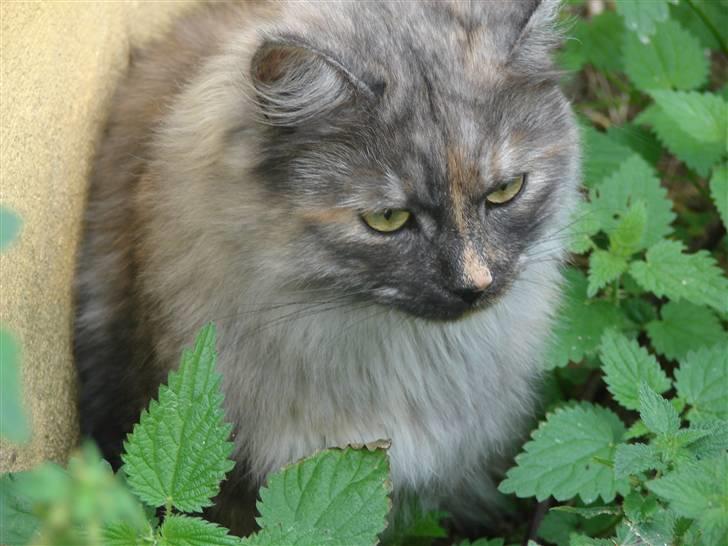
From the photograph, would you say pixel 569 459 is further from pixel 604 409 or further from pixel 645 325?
pixel 645 325

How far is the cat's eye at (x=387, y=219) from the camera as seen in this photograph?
189 cm

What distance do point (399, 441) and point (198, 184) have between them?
0.72 meters

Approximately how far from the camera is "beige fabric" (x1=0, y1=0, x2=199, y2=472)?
6.58ft

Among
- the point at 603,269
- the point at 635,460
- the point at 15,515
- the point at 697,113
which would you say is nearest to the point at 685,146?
the point at 697,113

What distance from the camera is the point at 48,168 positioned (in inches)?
87.3

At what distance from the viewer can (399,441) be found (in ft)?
7.41

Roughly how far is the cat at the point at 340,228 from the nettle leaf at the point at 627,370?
0.67 ft

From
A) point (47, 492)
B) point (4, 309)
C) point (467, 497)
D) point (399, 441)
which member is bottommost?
point (467, 497)

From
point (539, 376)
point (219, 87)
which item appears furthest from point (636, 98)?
point (219, 87)

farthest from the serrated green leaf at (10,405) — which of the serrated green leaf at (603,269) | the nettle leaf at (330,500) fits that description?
the serrated green leaf at (603,269)

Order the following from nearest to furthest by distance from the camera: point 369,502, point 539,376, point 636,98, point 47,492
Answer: point 47,492 → point 369,502 → point 539,376 → point 636,98

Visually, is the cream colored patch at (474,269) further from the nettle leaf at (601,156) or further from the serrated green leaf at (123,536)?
the nettle leaf at (601,156)

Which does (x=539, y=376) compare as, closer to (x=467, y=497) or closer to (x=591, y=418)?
(x=591, y=418)

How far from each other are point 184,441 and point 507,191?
80 centimetres
